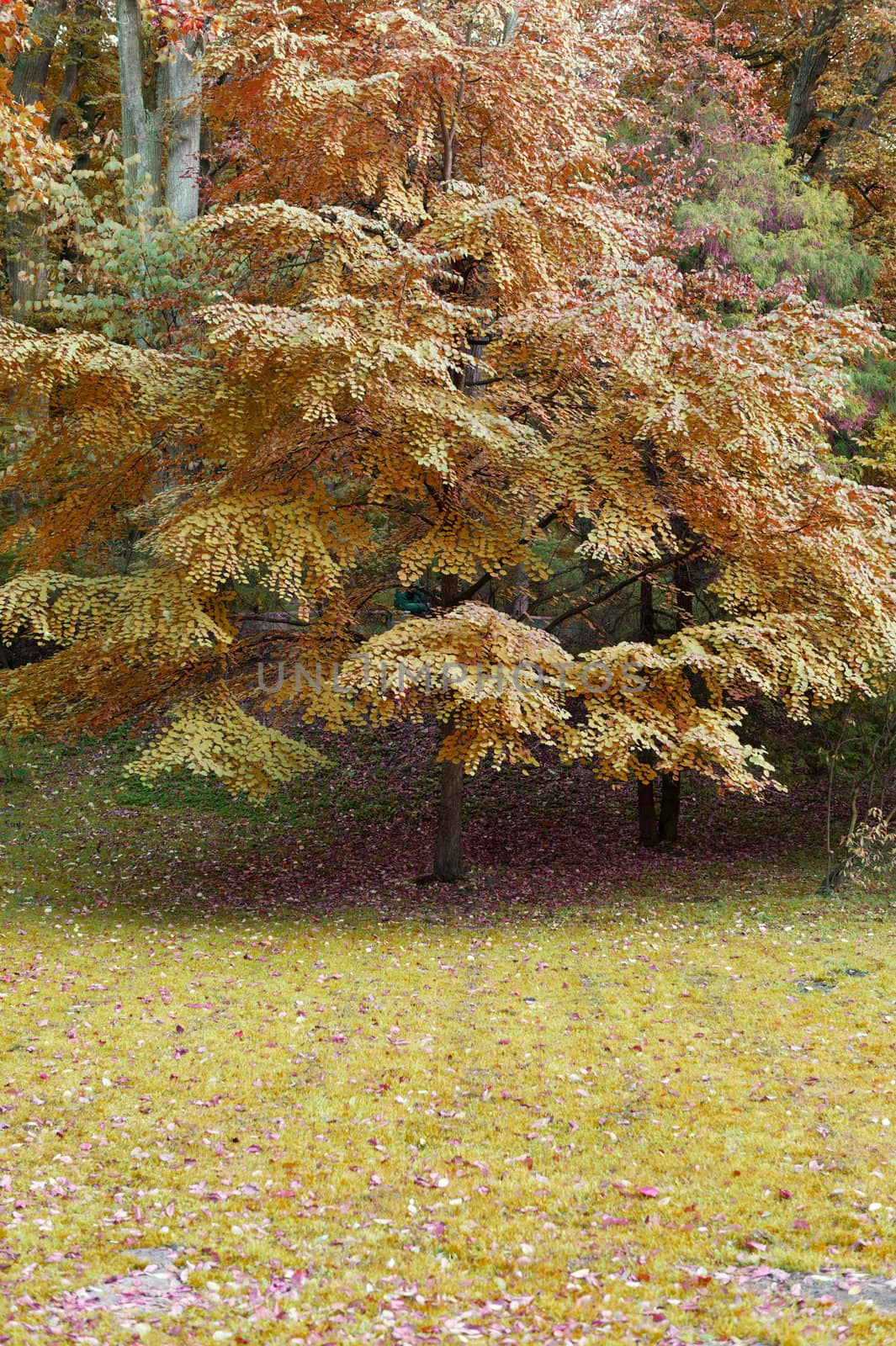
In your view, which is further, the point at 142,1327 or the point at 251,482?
the point at 251,482

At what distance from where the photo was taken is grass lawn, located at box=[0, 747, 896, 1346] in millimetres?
4906

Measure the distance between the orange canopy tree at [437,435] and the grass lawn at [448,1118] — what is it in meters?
2.14

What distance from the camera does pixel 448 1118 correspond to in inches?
281

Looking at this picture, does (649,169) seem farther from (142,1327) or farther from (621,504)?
(142,1327)

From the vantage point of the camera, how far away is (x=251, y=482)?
39.5 ft

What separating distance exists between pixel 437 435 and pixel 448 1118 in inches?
265

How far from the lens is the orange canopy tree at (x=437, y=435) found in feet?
36.6

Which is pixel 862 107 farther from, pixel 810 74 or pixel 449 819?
pixel 449 819

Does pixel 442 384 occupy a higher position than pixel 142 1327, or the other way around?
pixel 442 384

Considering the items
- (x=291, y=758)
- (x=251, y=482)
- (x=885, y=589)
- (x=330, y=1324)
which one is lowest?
(x=330, y=1324)

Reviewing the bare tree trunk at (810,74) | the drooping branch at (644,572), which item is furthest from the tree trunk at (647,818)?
the bare tree trunk at (810,74)

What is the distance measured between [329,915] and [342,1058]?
16.8 ft

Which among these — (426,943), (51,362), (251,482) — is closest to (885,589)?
(426,943)

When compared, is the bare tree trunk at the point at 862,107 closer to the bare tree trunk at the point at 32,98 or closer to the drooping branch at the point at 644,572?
the drooping branch at the point at 644,572
